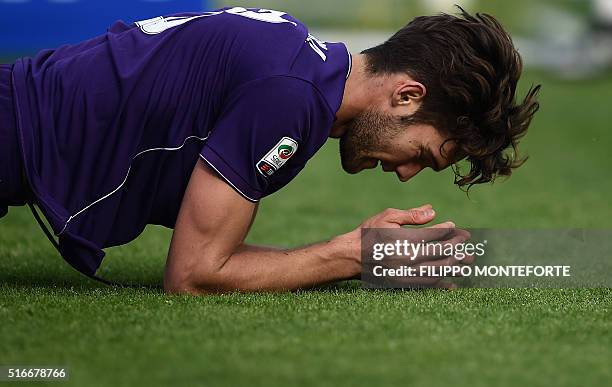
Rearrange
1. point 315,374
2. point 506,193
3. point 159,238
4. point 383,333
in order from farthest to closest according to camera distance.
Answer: point 506,193
point 159,238
point 383,333
point 315,374

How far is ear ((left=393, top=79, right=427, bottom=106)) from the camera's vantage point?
415cm

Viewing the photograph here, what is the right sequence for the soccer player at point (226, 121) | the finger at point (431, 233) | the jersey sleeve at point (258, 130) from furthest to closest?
the finger at point (431, 233), the soccer player at point (226, 121), the jersey sleeve at point (258, 130)

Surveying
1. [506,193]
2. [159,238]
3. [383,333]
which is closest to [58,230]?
[383,333]

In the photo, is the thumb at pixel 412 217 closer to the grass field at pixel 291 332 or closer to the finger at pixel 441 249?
the finger at pixel 441 249

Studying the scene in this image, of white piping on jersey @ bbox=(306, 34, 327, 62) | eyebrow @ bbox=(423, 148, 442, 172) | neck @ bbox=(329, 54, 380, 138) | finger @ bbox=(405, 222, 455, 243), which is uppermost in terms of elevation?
white piping on jersey @ bbox=(306, 34, 327, 62)

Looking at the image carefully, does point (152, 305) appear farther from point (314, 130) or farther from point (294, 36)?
point (294, 36)

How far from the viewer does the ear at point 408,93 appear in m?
4.15

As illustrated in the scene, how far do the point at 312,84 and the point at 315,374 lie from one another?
1331 millimetres

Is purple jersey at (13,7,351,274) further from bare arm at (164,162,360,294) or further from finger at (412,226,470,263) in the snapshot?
finger at (412,226,470,263)

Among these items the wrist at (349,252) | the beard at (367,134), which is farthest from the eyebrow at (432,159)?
the wrist at (349,252)

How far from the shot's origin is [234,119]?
396 centimetres

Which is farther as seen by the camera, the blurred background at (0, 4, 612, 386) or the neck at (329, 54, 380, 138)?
the neck at (329, 54, 380, 138)

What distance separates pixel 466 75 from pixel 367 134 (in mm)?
446

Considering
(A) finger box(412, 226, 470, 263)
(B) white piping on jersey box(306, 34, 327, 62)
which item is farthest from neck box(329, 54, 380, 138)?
(A) finger box(412, 226, 470, 263)
